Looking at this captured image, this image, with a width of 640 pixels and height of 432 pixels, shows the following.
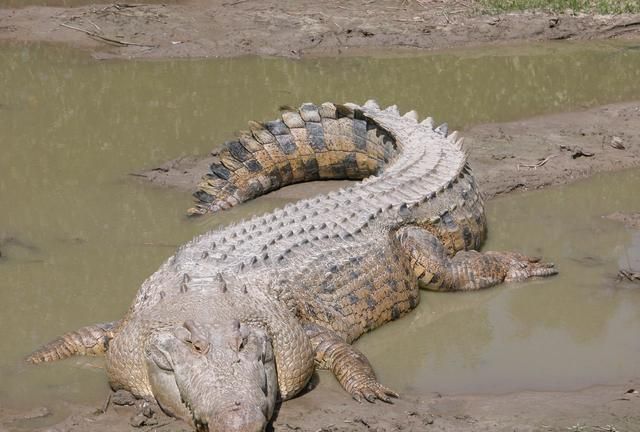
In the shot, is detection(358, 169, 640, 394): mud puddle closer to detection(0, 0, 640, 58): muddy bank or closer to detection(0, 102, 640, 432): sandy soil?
detection(0, 102, 640, 432): sandy soil

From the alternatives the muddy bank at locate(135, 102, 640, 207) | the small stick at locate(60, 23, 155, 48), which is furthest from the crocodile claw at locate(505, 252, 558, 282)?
the small stick at locate(60, 23, 155, 48)

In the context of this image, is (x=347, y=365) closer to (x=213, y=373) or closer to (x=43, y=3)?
(x=213, y=373)

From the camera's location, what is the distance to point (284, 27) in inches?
496

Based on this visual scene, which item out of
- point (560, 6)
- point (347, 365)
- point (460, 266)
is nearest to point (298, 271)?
point (347, 365)

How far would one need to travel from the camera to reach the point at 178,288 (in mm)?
5473

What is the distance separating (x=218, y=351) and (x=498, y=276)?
2634 millimetres

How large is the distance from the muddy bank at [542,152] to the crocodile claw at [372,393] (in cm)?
317

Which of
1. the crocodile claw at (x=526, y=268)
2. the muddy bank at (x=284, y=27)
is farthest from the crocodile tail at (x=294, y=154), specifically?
the muddy bank at (x=284, y=27)

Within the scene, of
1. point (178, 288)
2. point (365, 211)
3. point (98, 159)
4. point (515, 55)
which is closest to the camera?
point (178, 288)

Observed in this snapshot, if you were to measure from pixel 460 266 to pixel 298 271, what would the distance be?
1.43m

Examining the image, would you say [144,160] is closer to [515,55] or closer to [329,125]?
[329,125]

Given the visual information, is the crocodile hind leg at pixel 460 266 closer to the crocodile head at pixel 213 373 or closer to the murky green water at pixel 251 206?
the murky green water at pixel 251 206

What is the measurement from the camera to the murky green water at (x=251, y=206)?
6090 mm

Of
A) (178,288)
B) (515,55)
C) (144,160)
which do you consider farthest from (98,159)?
(515,55)
